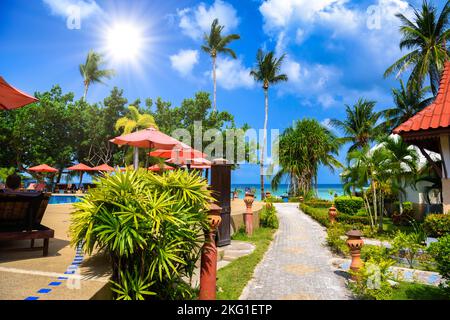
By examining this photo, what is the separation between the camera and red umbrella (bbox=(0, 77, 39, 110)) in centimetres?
464

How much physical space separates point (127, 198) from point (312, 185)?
26976mm

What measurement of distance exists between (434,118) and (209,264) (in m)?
8.76

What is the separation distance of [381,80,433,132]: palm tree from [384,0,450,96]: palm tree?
602 cm

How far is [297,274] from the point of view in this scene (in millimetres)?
5934

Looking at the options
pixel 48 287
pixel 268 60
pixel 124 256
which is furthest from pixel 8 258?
pixel 268 60

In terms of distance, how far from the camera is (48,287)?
2.94 metres

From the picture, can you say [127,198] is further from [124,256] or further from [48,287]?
[48,287]

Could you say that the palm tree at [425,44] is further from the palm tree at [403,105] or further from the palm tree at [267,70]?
the palm tree at [267,70]

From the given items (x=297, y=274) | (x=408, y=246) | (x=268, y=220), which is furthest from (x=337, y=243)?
(x=268, y=220)

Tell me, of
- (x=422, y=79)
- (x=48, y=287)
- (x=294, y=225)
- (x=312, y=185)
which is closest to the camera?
(x=48, y=287)

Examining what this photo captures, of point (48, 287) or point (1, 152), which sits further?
point (1, 152)

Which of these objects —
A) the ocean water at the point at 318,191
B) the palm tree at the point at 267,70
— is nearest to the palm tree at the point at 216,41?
the palm tree at the point at 267,70

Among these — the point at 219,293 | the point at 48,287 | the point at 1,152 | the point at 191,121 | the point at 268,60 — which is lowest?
the point at 219,293

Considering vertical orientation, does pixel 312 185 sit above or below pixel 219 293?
above
